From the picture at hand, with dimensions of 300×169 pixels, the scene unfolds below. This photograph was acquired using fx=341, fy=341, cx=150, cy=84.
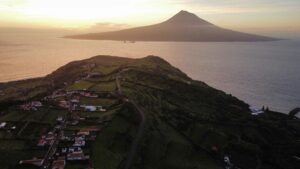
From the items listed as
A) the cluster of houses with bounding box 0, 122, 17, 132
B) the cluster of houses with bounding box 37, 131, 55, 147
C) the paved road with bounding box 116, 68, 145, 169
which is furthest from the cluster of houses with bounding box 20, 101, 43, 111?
the paved road with bounding box 116, 68, 145, 169

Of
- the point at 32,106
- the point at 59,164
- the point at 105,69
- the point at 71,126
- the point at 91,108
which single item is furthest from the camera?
the point at 105,69

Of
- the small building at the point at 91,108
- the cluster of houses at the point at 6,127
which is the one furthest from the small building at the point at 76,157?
the small building at the point at 91,108

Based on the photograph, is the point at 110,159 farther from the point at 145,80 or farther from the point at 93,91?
the point at 145,80

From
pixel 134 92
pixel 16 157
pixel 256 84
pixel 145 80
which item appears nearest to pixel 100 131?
pixel 16 157

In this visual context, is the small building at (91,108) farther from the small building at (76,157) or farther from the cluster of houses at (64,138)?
the small building at (76,157)

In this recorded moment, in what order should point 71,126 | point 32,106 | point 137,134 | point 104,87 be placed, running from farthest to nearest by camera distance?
1. point 104,87
2. point 32,106
3. point 137,134
4. point 71,126

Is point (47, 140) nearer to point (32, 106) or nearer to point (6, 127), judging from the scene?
point (6, 127)

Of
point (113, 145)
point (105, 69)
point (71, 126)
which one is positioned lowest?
point (113, 145)

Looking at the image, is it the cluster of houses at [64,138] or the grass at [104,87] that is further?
the grass at [104,87]

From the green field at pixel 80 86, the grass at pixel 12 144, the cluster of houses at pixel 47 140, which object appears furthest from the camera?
the green field at pixel 80 86

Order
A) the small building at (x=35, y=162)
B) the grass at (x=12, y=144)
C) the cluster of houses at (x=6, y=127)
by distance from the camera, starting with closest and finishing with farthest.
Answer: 1. the small building at (x=35, y=162)
2. the grass at (x=12, y=144)
3. the cluster of houses at (x=6, y=127)

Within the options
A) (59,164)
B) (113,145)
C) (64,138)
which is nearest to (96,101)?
(113,145)
